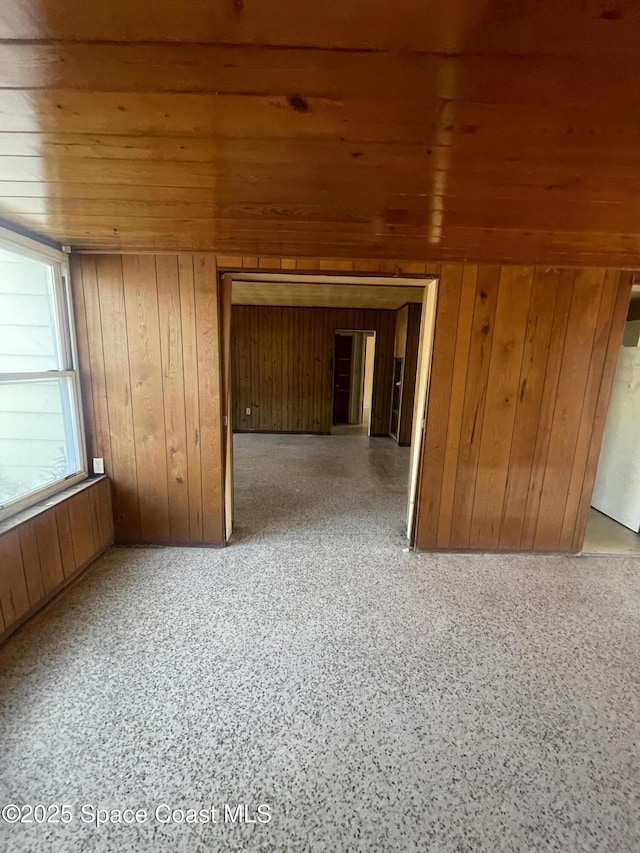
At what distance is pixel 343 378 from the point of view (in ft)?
28.6

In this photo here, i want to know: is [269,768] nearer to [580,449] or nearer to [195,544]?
[195,544]

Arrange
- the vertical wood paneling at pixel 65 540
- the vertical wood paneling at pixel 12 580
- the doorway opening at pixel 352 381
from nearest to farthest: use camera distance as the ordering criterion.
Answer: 1. the vertical wood paneling at pixel 12 580
2. the vertical wood paneling at pixel 65 540
3. the doorway opening at pixel 352 381

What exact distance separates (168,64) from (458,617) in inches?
102

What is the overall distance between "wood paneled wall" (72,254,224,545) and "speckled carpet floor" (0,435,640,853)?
14.7 inches

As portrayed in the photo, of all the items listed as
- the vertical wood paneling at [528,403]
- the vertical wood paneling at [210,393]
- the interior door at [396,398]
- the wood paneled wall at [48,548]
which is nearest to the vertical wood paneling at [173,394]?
the vertical wood paneling at [210,393]

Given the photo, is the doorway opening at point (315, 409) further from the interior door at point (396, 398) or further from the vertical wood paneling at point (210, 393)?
the vertical wood paneling at point (210, 393)

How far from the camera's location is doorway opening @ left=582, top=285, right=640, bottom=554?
3225mm

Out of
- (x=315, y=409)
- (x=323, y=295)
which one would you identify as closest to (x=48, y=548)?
(x=323, y=295)

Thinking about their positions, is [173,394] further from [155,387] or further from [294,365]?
[294,365]

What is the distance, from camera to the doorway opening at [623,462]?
3.22m

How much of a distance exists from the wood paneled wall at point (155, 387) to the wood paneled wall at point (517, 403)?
1613mm

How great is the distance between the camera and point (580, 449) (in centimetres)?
266

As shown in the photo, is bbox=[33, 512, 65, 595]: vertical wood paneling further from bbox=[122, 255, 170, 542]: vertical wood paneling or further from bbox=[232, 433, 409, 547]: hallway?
bbox=[232, 433, 409, 547]: hallway

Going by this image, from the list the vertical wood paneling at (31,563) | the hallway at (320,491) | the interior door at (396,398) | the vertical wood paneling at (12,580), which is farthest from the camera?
the interior door at (396,398)
